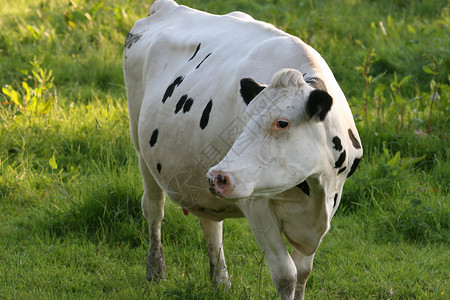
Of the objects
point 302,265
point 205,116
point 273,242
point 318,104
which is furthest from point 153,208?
point 318,104

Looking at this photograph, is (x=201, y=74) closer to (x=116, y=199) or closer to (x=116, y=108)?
(x=116, y=199)

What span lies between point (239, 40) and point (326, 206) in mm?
1300

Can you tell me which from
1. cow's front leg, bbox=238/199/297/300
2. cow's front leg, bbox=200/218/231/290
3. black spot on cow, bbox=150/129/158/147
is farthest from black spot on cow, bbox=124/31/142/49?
cow's front leg, bbox=238/199/297/300

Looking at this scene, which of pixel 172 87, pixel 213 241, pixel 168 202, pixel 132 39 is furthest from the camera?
pixel 168 202

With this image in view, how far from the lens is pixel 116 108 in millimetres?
7086

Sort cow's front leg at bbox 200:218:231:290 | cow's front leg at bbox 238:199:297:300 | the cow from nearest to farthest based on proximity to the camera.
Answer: the cow < cow's front leg at bbox 238:199:297:300 < cow's front leg at bbox 200:218:231:290

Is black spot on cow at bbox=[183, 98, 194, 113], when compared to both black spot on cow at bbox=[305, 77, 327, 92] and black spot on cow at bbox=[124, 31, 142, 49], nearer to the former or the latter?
black spot on cow at bbox=[305, 77, 327, 92]

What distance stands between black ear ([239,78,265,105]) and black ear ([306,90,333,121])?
0.30 metres

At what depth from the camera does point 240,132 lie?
3.40 m

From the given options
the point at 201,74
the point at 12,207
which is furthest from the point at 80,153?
the point at 201,74

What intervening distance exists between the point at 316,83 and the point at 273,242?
908 millimetres

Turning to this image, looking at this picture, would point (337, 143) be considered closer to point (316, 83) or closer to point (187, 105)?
point (316, 83)

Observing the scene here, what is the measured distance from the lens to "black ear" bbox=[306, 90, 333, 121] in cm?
284

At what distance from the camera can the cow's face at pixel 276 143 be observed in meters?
2.84
